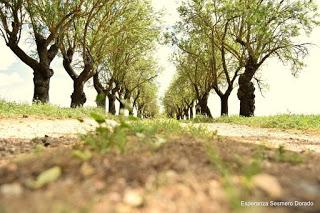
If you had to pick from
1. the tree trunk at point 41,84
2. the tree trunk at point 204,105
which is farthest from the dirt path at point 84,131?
the tree trunk at point 204,105

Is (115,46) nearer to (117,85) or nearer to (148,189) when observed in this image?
(117,85)

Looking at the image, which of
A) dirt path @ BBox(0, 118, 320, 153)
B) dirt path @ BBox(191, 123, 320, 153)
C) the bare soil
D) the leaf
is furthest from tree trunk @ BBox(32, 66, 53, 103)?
the leaf

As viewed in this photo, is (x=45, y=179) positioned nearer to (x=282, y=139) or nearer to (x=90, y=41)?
(x=282, y=139)

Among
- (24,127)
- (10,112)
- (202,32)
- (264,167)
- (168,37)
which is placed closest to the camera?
(264,167)

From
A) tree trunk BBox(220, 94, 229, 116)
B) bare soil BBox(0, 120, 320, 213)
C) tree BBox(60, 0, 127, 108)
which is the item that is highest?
tree BBox(60, 0, 127, 108)

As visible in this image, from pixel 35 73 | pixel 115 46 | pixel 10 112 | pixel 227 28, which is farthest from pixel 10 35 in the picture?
pixel 227 28

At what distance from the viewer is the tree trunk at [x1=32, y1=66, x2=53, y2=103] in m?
28.3

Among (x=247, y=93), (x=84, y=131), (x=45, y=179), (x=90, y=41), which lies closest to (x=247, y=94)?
(x=247, y=93)

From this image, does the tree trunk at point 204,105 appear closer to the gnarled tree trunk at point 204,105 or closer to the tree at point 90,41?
the gnarled tree trunk at point 204,105

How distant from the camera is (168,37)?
37.3 metres

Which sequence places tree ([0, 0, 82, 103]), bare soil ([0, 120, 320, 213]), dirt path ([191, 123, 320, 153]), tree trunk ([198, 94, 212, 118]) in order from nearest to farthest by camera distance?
bare soil ([0, 120, 320, 213]) < dirt path ([191, 123, 320, 153]) < tree ([0, 0, 82, 103]) < tree trunk ([198, 94, 212, 118])

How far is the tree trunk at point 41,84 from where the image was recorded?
28.3 meters

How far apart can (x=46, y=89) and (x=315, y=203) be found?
27.0 meters

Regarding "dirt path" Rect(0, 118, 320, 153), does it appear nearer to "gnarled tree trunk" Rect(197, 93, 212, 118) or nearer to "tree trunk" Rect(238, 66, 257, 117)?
"tree trunk" Rect(238, 66, 257, 117)
